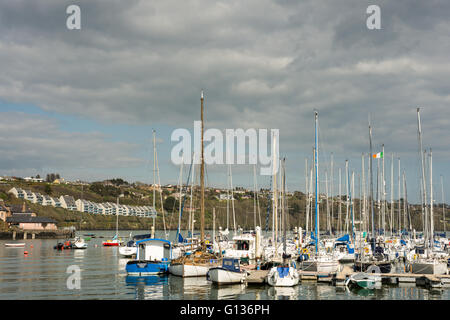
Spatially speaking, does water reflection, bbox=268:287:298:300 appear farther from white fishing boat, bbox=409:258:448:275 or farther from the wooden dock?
white fishing boat, bbox=409:258:448:275

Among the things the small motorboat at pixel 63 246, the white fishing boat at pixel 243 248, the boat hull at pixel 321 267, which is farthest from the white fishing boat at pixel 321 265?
the small motorboat at pixel 63 246

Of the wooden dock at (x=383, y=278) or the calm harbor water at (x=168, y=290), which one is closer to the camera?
the calm harbor water at (x=168, y=290)

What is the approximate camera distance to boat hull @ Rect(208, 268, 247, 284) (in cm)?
3688

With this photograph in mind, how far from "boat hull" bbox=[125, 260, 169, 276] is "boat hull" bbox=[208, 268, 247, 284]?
890 centimetres

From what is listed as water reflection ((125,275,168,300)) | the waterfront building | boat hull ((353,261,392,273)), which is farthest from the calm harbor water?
the waterfront building

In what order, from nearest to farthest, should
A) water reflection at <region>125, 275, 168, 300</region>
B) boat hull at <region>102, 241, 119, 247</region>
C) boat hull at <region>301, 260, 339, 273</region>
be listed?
1. water reflection at <region>125, 275, 168, 300</region>
2. boat hull at <region>301, 260, 339, 273</region>
3. boat hull at <region>102, 241, 119, 247</region>

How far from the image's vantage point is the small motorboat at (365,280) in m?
36.8

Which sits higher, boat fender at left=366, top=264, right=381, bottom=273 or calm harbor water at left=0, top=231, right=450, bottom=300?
boat fender at left=366, top=264, right=381, bottom=273

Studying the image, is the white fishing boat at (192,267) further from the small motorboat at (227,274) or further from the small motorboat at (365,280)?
the small motorboat at (365,280)

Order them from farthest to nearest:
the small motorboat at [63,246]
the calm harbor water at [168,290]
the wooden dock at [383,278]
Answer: the small motorboat at [63,246] → the wooden dock at [383,278] → the calm harbor water at [168,290]

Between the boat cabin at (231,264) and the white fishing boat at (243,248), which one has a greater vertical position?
the boat cabin at (231,264)

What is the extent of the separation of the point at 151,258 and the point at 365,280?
2382 centimetres
